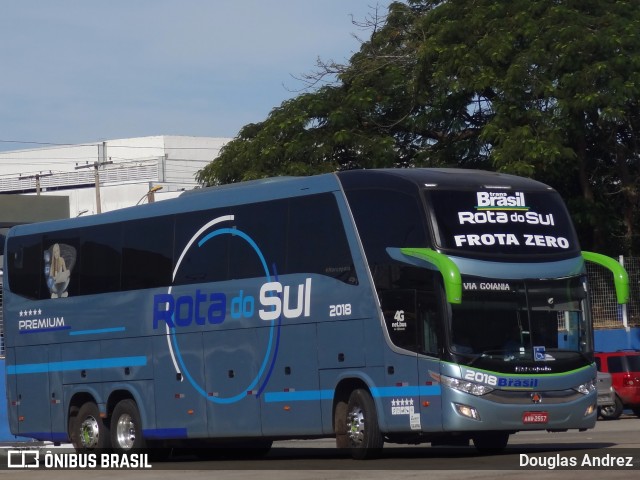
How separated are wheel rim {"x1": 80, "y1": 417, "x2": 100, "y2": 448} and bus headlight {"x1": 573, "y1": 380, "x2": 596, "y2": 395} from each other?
854cm

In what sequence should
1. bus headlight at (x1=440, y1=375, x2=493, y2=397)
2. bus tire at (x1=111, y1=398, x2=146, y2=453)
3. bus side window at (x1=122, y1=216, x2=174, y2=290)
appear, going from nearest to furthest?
1. bus headlight at (x1=440, y1=375, x2=493, y2=397)
2. bus side window at (x1=122, y1=216, x2=174, y2=290)
3. bus tire at (x1=111, y1=398, x2=146, y2=453)

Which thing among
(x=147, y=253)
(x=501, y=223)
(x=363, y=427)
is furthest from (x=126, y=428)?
(x=501, y=223)

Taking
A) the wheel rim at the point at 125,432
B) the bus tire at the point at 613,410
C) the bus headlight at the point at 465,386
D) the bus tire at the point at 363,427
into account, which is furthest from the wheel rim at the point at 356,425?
the bus tire at the point at 613,410

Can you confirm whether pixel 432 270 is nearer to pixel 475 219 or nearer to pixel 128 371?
pixel 475 219

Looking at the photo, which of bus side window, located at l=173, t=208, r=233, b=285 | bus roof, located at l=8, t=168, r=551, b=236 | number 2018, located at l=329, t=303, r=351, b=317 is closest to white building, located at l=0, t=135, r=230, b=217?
bus roof, located at l=8, t=168, r=551, b=236

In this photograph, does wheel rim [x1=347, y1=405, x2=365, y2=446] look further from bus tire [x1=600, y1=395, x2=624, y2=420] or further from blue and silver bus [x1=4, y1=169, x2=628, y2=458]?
bus tire [x1=600, y1=395, x2=624, y2=420]

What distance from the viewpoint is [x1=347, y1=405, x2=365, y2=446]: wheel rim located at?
17.3m

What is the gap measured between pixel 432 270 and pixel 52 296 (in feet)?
28.3

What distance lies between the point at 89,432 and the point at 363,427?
20.8 ft

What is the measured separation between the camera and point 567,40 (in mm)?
31641

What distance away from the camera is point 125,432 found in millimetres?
21141

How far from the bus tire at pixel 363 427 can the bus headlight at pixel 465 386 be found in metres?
1.26

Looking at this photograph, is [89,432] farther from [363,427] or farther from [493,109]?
[493,109]

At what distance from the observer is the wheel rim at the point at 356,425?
17.3m
